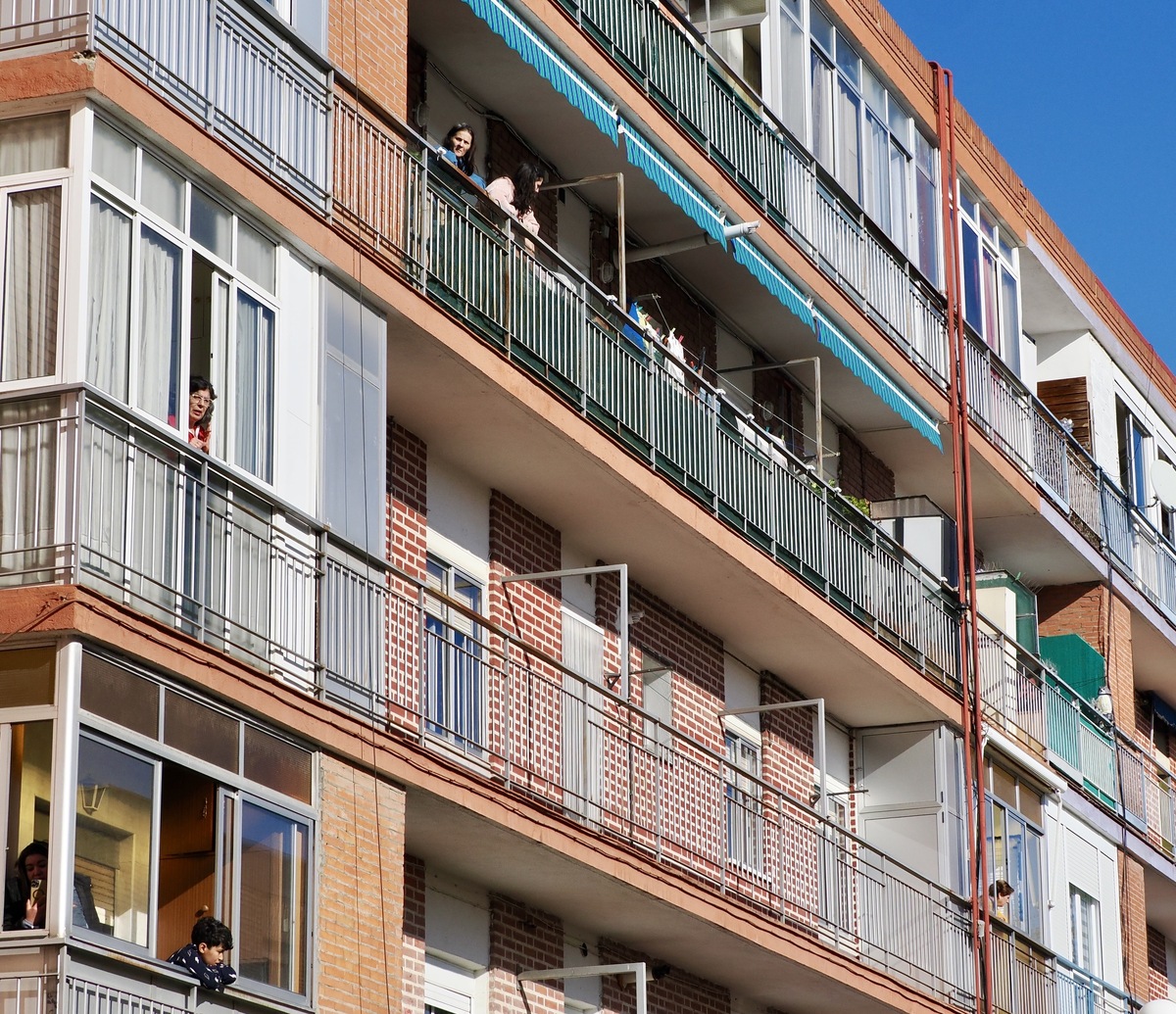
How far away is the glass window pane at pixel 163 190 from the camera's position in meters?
13.4

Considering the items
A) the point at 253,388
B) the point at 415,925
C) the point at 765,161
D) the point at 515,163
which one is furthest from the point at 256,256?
the point at 765,161

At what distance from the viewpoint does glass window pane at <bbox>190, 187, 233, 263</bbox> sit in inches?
544

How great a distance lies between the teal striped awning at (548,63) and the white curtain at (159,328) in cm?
503

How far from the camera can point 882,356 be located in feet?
81.3

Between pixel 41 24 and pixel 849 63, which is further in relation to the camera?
pixel 849 63

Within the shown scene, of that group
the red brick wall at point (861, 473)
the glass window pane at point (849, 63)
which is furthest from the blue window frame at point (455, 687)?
the glass window pane at point (849, 63)

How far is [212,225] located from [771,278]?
30.6 feet

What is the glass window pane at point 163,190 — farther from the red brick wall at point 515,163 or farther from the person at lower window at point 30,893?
the red brick wall at point 515,163

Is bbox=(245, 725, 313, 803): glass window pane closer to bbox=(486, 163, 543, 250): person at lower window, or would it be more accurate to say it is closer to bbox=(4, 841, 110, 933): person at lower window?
bbox=(4, 841, 110, 933): person at lower window

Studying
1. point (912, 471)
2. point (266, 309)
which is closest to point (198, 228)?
point (266, 309)

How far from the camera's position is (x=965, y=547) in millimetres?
27844

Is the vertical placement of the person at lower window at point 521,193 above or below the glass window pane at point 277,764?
above

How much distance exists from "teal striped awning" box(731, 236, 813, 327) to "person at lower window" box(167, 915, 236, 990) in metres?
10.7

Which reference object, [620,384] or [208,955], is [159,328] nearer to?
[208,955]
